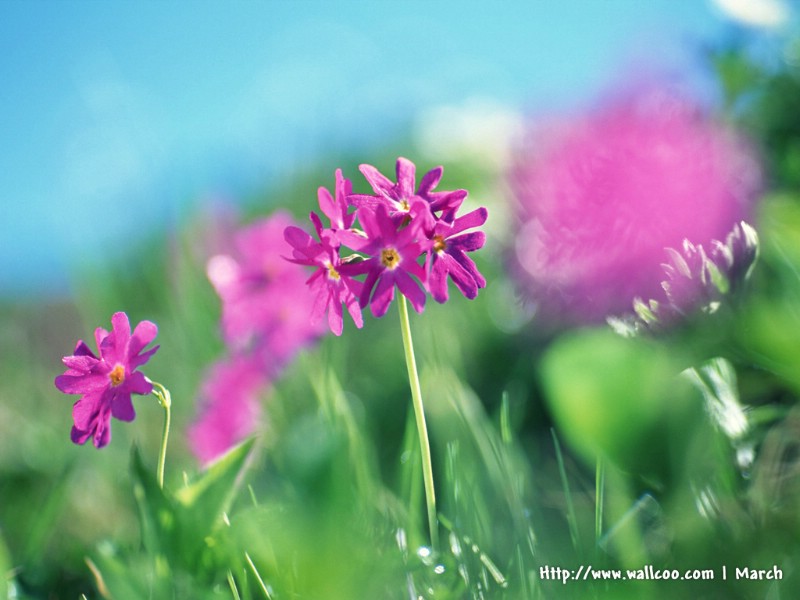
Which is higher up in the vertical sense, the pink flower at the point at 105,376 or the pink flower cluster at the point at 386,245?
the pink flower cluster at the point at 386,245

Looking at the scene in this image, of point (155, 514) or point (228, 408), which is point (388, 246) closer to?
point (155, 514)

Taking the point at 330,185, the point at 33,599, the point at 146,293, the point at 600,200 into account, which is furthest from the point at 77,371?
the point at 330,185

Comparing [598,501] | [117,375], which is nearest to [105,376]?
[117,375]

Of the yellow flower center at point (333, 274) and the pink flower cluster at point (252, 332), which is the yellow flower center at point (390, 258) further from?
the pink flower cluster at point (252, 332)

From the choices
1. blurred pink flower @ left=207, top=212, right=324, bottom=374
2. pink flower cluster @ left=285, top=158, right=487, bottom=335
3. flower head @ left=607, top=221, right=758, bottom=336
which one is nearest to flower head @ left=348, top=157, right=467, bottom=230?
pink flower cluster @ left=285, top=158, right=487, bottom=335

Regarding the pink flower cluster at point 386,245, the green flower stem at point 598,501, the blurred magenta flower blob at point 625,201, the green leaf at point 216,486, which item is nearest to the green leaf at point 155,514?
the green leaf at point 216,486

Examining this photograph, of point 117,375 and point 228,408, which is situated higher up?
point 117,375
